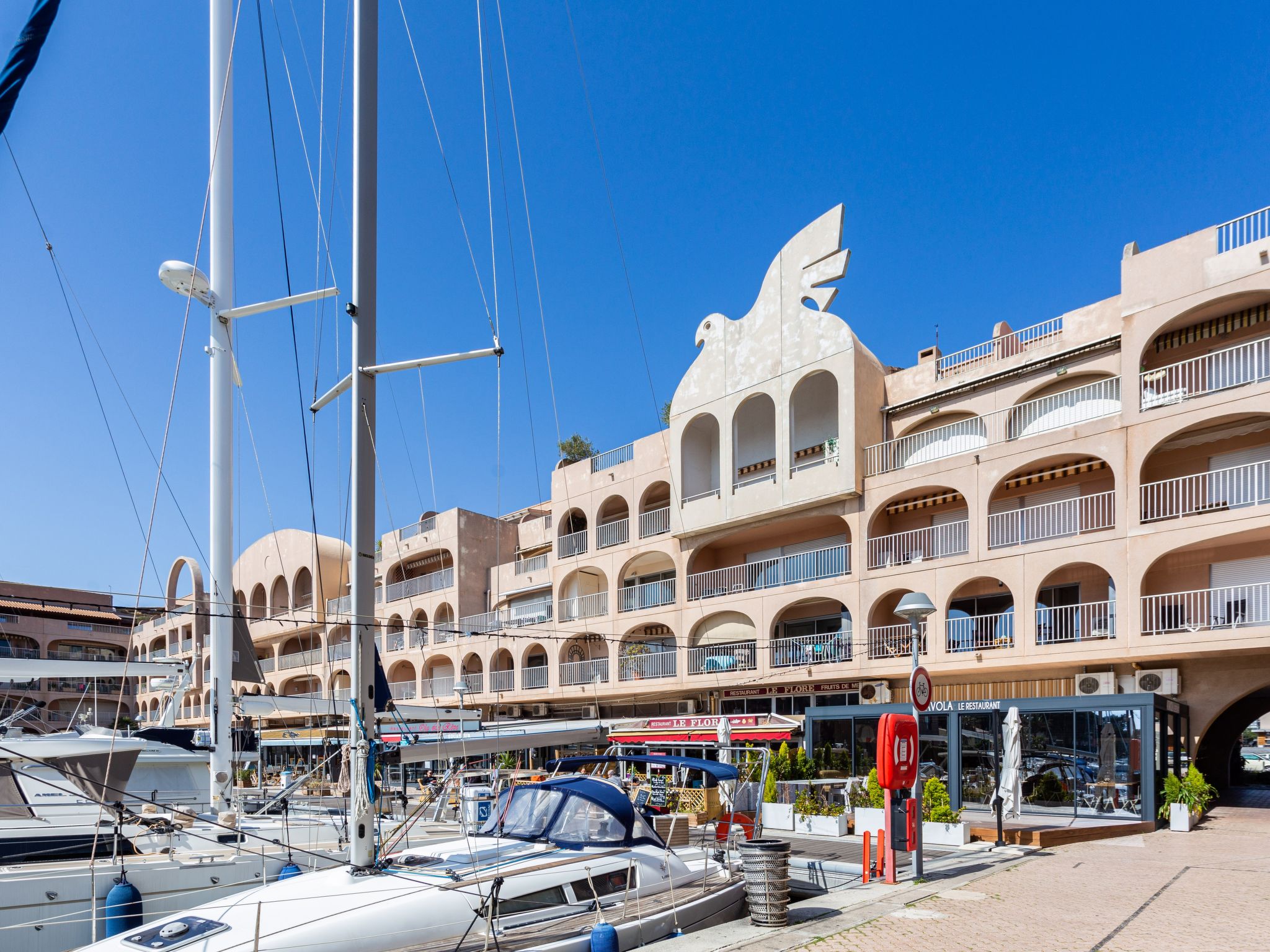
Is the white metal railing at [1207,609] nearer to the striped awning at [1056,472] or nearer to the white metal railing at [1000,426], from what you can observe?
the striped awning at [1056,472]

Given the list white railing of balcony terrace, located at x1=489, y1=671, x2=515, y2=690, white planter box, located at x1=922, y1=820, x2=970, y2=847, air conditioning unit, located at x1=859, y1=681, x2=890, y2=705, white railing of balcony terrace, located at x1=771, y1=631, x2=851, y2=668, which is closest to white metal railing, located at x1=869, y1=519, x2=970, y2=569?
white railing of balcony terrace, located at x1=771, y1=631, x2=851, y2=668

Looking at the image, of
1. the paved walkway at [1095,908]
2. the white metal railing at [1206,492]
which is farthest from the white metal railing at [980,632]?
the paved walkway at [1095,908]

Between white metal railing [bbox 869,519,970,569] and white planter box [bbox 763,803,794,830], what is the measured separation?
9.83m

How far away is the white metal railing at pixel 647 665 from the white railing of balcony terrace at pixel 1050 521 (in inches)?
470

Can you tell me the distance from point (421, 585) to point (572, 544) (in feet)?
38.1

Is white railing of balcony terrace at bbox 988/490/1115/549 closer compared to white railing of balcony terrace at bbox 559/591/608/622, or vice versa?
white railing of balcony terrace at bbox 988/490/1115/549

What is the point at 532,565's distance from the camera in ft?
137

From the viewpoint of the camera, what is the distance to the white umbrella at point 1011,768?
17.7 metres

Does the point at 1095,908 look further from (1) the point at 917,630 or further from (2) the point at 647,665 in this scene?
(2) the point at 647,665

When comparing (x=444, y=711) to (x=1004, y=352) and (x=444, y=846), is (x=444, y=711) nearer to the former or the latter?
(x=444, y=846)

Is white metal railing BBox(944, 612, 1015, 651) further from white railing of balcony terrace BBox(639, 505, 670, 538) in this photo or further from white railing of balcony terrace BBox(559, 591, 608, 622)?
white railing of balcony terrace BBox(559, 591, 608, 622)

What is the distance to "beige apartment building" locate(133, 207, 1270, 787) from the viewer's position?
21.9 m

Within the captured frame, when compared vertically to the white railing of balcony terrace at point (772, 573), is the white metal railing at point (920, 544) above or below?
above

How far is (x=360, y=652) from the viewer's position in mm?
9039
